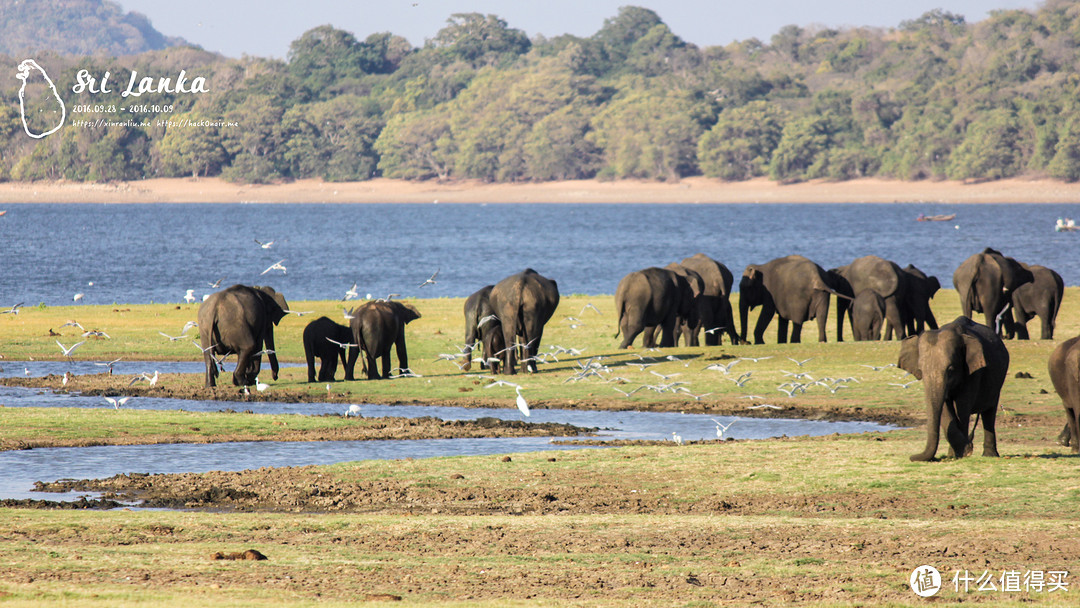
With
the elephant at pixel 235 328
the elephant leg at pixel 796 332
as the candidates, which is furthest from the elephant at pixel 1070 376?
the elephant leg at pixel 796 332

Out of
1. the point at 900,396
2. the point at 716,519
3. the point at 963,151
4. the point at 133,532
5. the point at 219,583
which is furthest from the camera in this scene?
the point at 963,151

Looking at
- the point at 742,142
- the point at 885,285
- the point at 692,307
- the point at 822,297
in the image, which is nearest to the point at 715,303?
the point at 692,307

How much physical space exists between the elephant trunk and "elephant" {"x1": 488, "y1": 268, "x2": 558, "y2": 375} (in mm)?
12687

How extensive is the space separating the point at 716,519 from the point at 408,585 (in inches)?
158

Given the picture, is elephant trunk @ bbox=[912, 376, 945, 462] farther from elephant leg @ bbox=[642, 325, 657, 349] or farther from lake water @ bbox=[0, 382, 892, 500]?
elephant leg @ bbox=[642, 325, 657, 349]

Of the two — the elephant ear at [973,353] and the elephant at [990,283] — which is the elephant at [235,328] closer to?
the elephant ear at [973,353]

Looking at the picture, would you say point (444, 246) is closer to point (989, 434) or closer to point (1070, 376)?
point (989, 434)

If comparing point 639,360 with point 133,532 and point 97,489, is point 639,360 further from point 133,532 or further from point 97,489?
point 133,532

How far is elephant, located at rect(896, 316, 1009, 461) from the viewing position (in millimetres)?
14492

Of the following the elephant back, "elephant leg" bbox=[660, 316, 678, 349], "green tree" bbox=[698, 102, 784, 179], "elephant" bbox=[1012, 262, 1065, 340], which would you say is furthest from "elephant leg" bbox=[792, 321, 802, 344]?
"green tree" bbox=[698, 102, 784, 179]

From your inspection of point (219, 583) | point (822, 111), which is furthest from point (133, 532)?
point (822, 111)

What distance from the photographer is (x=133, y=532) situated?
12.4 metres

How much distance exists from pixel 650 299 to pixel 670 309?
711 mm

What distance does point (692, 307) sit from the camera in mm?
30344
